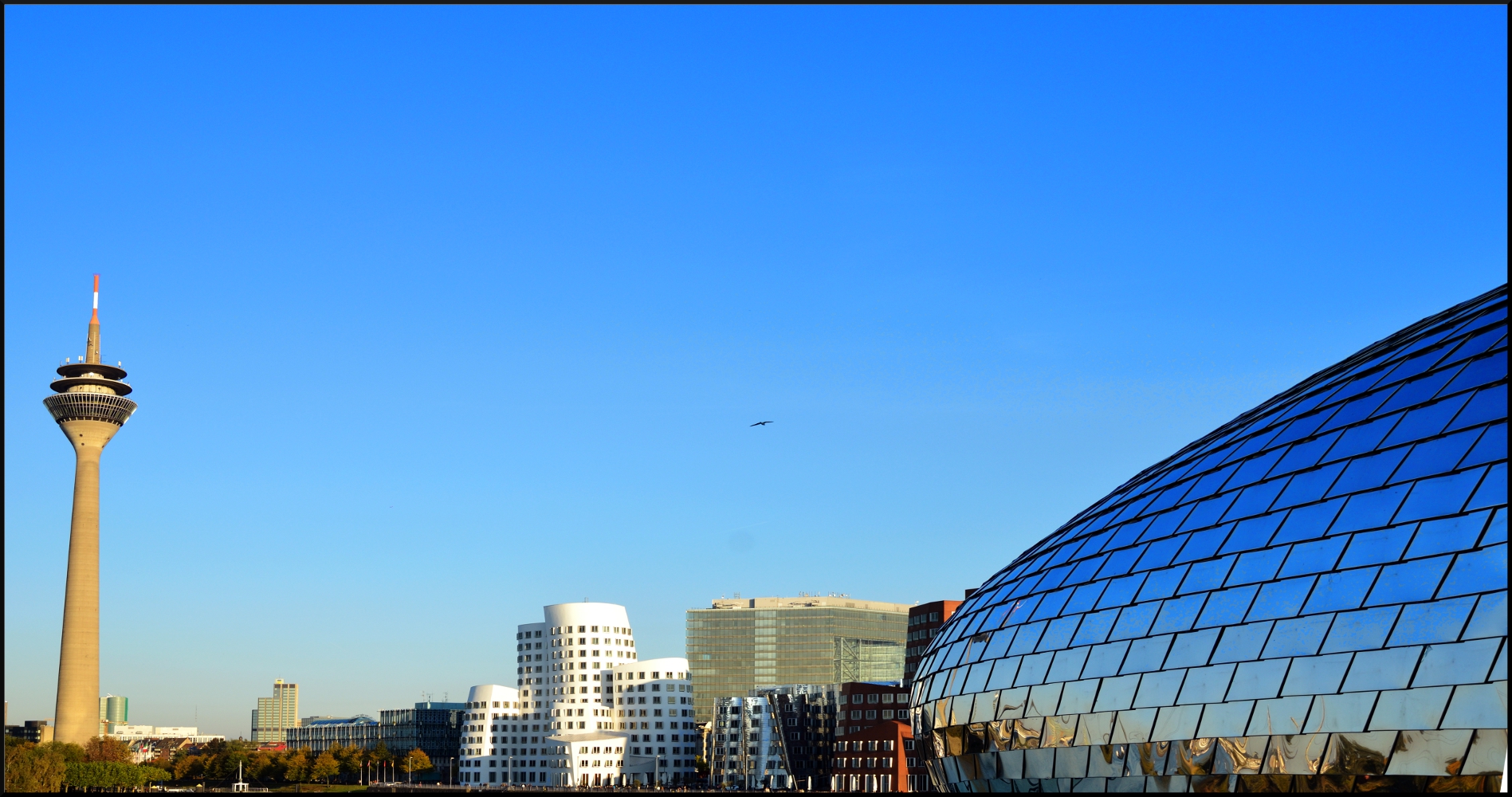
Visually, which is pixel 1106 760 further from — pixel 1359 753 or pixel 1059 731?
pixel 1359 753

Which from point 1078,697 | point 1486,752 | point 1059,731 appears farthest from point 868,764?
point 1486,752

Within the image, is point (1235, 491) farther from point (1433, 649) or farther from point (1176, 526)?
point (1433, 649)

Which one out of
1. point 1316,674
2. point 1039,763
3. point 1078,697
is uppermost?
point 1316,674

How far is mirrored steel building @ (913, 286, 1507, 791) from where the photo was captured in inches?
1000

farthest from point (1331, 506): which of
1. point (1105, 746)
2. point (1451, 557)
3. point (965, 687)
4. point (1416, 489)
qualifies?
point (965, 687)

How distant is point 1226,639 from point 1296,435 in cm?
824

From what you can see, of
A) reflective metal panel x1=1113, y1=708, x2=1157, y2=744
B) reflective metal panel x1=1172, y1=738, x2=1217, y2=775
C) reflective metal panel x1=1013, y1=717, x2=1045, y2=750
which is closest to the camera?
reflective metal panel x1=1172, y1=738, x2=1217, y2=775

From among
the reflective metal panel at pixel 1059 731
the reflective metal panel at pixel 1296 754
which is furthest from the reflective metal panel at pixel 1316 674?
the reflective metal panel at pixel 1059 731

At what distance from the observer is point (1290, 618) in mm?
28797

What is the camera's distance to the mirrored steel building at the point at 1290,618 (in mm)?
25406

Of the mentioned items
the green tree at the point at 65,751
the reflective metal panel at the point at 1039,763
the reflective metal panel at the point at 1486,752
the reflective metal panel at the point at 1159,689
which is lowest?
the green tree at the point at 65,751

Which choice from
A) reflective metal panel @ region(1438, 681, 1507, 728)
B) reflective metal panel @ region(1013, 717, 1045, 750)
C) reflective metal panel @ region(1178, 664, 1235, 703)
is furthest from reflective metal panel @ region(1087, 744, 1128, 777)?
reflective metal panel @ region(1438, 681, 1507, 728)

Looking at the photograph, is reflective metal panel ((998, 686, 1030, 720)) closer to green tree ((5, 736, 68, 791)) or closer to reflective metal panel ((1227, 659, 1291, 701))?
reflective metal panel ((1227, 659, 1291, 701))

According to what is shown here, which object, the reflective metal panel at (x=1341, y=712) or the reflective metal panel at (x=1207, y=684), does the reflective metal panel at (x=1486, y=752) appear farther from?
the reflective metal panel at (x=1207, y=684)
